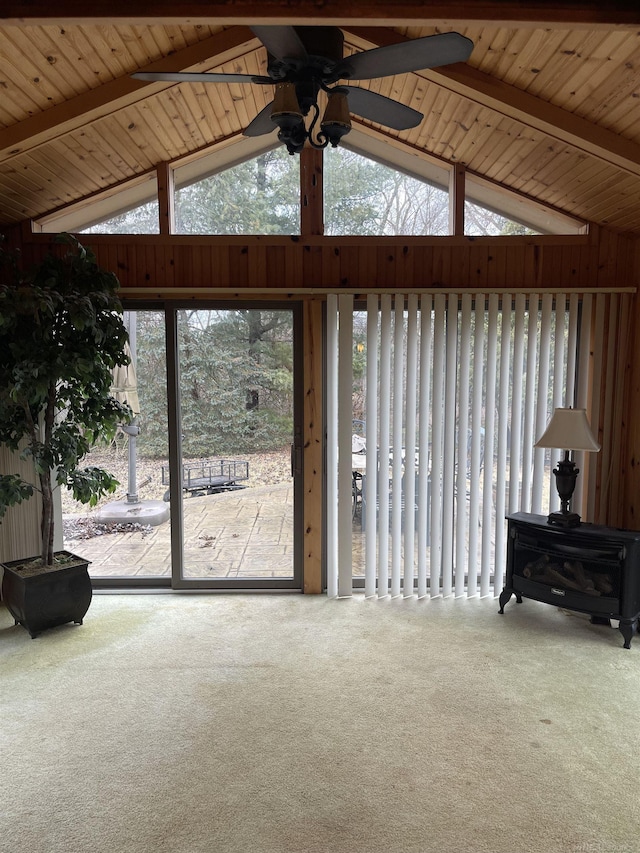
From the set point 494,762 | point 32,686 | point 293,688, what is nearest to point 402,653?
point 293,688

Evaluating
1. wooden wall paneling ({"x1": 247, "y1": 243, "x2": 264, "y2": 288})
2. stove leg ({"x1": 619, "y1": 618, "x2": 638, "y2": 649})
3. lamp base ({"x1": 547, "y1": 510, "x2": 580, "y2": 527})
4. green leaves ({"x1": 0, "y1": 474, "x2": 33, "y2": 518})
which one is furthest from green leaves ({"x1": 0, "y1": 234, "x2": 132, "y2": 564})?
stove leg ({"x1": 619, "y1": 618, "x2": 638, "y2": 649})

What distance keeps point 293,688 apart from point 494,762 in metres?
0.99

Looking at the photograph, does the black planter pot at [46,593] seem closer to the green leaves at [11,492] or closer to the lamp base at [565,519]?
the green leaves at [11,492]

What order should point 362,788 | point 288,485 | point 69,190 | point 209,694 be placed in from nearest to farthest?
point 362,788 → point 209,694 → point 69,190 → point 288,485

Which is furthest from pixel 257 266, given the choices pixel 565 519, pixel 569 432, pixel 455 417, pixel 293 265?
pixel 565 519

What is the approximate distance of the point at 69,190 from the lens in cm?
363

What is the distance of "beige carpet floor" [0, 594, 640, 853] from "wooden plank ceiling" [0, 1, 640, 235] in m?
2.70

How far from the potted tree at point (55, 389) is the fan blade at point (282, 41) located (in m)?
1.72

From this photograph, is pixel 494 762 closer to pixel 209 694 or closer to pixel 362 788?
pixel 362 788

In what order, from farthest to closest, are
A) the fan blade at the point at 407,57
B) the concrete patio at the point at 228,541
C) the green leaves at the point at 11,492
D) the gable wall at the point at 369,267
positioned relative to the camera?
the concrete patio at the point at 228,541 < the gable wall at the point at 369,267 < the green leaves at the point at 11,492 < the fan blade at the point at 407,57

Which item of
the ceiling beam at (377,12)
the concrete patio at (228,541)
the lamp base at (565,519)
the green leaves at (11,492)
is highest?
the ceiling beam at (377,12)

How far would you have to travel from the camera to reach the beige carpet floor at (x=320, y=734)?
1940 millimetres

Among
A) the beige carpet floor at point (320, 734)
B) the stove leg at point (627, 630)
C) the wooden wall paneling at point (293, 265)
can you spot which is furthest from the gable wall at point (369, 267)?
the beige carpet floor at point (320, 734)

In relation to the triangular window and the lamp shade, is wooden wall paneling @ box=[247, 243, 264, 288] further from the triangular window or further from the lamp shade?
the lamp shade
